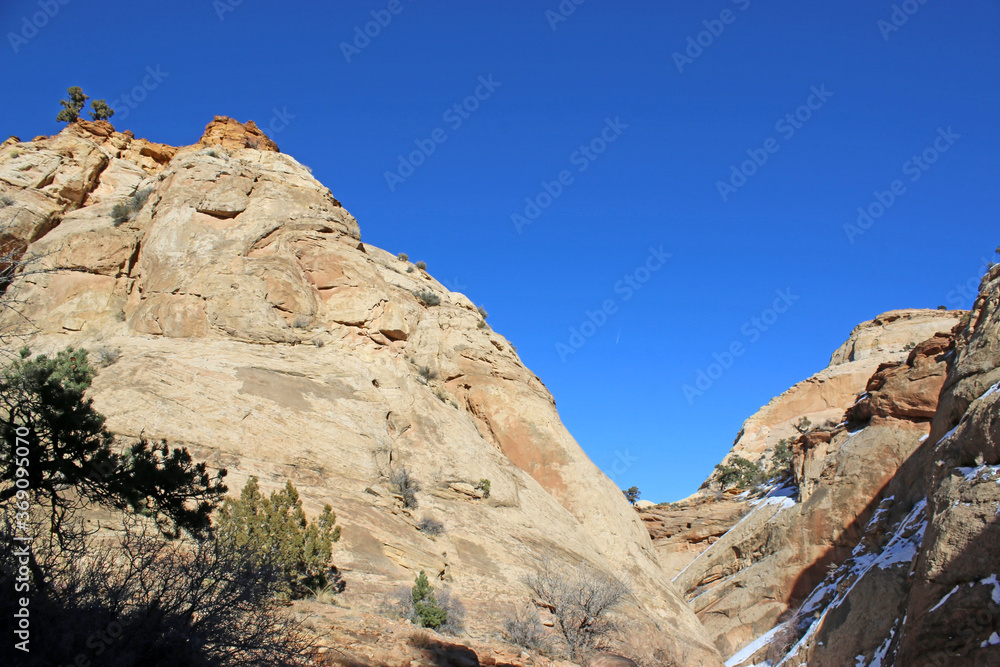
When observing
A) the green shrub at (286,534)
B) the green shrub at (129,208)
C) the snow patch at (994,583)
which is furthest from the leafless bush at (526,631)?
the green shrub at (129,208)

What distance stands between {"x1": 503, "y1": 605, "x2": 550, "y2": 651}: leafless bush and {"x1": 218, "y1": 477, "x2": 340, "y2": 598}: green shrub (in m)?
3.96

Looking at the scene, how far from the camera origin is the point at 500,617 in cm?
1434

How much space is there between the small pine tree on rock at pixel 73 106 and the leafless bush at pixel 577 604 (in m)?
33.5

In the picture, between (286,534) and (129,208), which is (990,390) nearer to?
(286,534)

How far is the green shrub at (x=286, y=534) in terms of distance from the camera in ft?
37.6

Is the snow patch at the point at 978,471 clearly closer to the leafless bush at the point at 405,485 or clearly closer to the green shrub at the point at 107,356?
the leafless bush at the point at 405,485

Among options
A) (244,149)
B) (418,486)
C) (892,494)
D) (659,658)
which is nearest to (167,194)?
(244,149)

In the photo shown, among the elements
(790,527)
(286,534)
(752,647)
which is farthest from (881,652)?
(790,527)

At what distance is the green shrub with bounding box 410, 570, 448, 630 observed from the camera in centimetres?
1240

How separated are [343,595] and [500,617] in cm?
379

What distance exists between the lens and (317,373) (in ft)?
61.5

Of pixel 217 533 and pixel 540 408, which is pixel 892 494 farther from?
pixel 217 533

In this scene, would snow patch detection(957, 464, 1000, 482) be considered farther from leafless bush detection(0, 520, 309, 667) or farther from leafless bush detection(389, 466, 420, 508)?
leafless bush detection(389, 466, 420, 508)

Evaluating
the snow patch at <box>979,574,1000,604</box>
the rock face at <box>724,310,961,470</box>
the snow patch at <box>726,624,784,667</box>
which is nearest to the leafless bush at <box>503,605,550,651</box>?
the snow patch at <box>979,574,1000,604</box>
